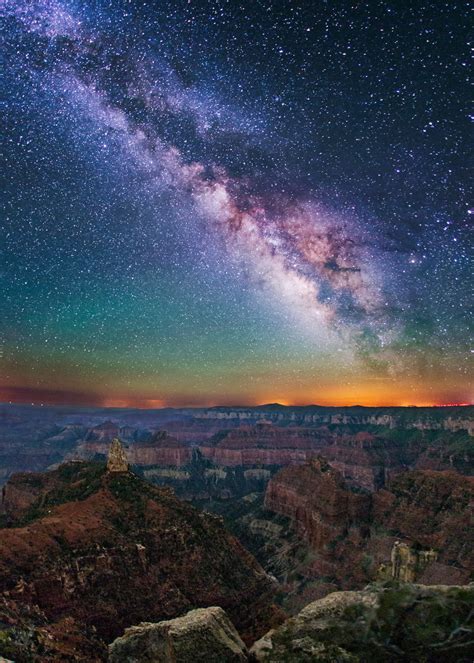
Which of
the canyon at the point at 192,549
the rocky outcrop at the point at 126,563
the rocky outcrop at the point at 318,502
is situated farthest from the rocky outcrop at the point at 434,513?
the rocky outcrop at the point at 126,563

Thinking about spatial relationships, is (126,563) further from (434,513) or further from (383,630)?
(434,513)

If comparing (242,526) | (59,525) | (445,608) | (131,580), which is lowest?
(242,526)

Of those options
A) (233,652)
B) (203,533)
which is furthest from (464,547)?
(233,652)

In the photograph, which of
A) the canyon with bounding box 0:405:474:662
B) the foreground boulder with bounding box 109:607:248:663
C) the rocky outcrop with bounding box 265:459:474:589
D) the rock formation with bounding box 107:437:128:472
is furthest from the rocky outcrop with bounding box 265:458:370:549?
the foreground boulder with bounding box 109:607:248:663

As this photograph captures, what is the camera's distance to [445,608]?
22.1 m

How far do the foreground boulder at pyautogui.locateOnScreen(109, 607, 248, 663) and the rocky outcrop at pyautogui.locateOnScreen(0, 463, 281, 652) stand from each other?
12.1 meters

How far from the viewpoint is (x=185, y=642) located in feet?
72.8

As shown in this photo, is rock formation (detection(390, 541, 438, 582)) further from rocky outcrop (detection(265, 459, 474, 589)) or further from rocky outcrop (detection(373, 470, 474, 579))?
rocky outcrop (detection(373, 470, 474, 579))

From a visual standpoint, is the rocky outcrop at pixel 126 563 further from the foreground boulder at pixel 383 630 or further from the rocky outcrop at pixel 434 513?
the rocky outcrop at pixel 434 513

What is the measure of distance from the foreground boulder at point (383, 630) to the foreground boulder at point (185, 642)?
1782mm

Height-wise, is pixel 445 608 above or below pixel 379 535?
above

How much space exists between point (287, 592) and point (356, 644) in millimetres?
60812

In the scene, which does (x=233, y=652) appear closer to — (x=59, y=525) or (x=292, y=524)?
(x=59, y=525)

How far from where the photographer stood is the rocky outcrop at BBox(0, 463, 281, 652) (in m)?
34.9
